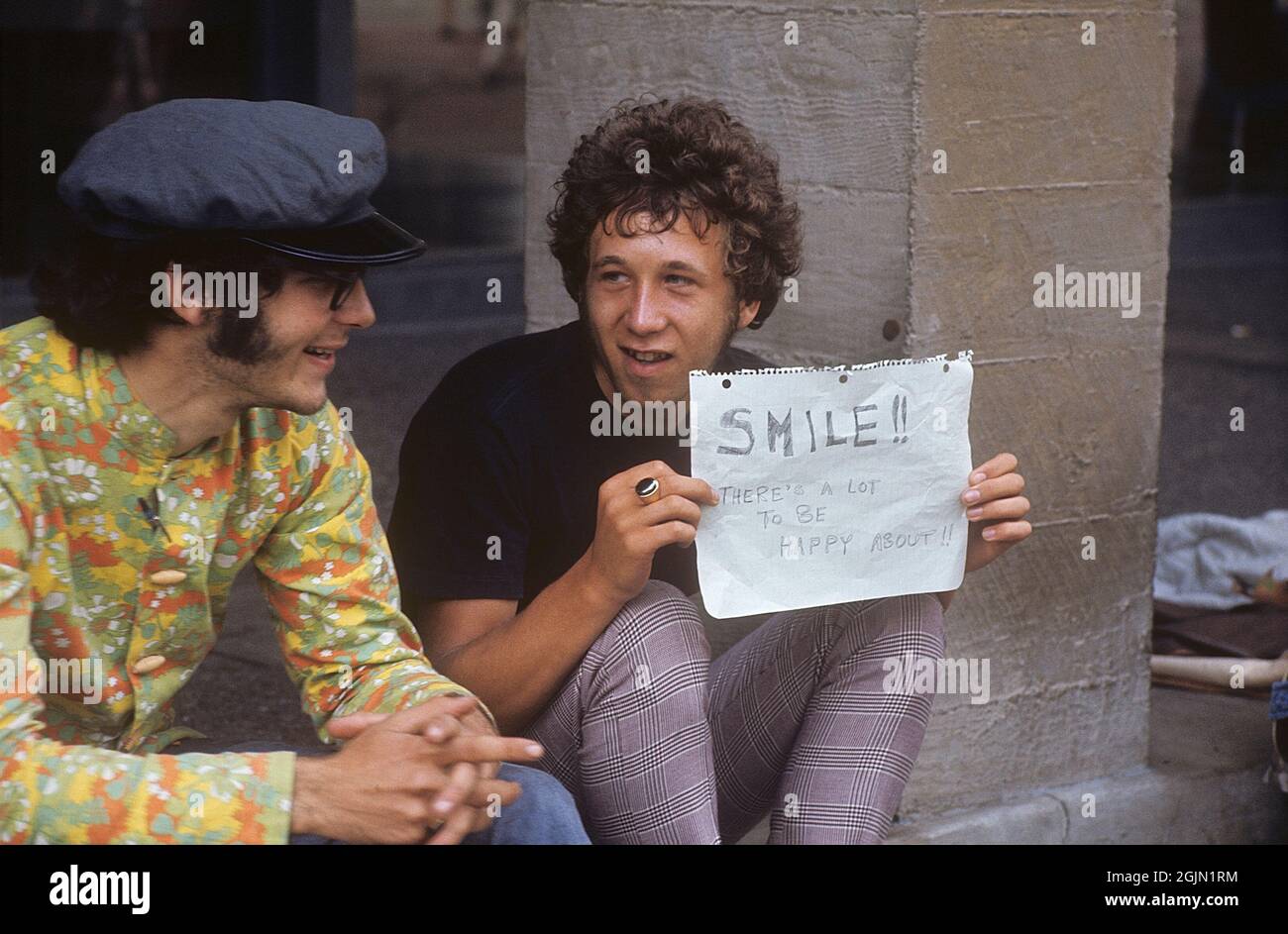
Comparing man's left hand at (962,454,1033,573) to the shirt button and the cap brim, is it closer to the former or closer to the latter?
the cap brim

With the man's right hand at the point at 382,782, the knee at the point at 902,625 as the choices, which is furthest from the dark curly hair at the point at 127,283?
the knee at the point at 902,625

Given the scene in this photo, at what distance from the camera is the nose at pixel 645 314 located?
3062mm

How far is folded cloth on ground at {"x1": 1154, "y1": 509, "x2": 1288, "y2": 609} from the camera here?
5.28 metres

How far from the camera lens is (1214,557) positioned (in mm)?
5441

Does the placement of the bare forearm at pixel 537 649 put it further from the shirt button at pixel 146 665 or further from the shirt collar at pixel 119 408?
the shirt collar at pixel 119 408

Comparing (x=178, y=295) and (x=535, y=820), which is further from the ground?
(x=178, y=295)

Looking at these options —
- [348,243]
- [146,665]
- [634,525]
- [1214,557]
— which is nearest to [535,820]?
[634,525]

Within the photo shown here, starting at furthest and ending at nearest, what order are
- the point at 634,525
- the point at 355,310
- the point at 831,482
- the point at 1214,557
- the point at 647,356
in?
1. the point at 1214,557
2. the point at 647,356
3. the point at 831,482
4. the point at 634,525
5. the point at 355,310

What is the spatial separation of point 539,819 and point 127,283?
90 centimetres

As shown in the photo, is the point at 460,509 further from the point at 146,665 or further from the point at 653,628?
the point at 146,665
